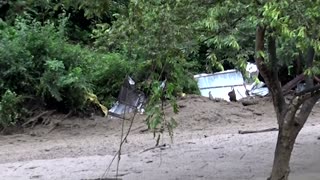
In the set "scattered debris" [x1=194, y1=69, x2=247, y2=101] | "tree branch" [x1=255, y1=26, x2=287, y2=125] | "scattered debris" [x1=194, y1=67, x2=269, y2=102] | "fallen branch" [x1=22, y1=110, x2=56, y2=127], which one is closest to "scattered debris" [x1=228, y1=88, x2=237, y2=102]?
"scattered debris" [x1=194, y1=67, x2=269, y2=102]

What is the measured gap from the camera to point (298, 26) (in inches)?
196

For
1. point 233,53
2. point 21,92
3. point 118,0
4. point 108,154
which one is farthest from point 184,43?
point 21,92

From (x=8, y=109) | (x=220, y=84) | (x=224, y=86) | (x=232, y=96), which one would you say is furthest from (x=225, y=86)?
(x=8, y=109)

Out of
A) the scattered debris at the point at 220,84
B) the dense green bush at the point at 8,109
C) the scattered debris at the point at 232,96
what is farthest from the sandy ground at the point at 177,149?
the scattered debris at the point at 220,84

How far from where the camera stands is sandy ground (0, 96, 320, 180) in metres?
8.91

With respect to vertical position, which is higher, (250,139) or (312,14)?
(312,14)

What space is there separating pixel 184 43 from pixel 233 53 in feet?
2.06

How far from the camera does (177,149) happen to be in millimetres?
10789

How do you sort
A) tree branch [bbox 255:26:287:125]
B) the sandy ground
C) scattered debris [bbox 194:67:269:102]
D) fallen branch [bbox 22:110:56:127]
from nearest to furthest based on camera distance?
tree branch [bbox 255:26:287:125]
the sandy ground
fallen branch [bbox 22:110:56:127]
scattered debris [bbox 194:67:269:102]

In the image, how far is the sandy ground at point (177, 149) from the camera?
8906 millimetres

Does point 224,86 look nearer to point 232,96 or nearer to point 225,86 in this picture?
point 225,86

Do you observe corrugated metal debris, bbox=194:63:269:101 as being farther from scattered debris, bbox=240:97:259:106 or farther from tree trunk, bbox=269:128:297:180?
tree trunk, bbox=269:128:297:180

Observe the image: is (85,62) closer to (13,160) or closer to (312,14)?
(13,160)

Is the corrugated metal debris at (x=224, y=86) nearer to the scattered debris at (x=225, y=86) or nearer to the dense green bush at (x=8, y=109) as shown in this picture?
the scattered debris at (x=225, y=86)
